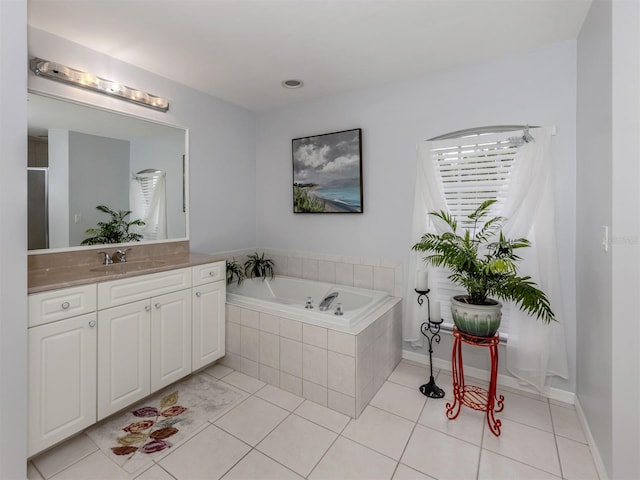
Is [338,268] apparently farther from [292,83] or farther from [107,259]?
[107,259]

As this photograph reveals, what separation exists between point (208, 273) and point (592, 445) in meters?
2.66

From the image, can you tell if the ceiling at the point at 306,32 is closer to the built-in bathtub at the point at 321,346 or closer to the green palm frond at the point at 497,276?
the green palm frond at the point at 497,276

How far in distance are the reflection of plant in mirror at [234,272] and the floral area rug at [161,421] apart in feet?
3.22

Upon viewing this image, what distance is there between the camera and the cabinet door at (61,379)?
5.15 ft

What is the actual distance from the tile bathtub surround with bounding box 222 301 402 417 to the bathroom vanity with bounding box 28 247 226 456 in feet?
0.86

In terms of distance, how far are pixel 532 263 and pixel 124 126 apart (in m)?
3.24

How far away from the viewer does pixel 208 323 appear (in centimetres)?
252

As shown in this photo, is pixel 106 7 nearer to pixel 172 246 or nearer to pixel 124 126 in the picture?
pixel 124 126
